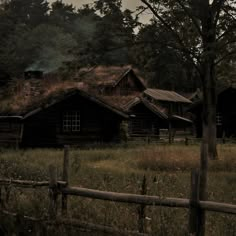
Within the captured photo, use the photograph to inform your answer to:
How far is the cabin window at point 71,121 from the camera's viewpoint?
3372 cm

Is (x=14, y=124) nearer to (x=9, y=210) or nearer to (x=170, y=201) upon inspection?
(x=9, y=210)

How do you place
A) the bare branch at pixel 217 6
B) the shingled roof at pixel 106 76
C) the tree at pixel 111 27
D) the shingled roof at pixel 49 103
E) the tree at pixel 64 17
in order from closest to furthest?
the bare branch at pixel 217 6 → the tree at pixel 111 27 → the shingled roof at pixel 49 103 → the shingled roof at pixel 106 76 → the tree at pixel 64 17

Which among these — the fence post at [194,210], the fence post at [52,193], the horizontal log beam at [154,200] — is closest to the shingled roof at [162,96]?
the fence post at [52,193]

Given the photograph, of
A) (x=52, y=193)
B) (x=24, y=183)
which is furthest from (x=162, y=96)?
(x=52, y=193)

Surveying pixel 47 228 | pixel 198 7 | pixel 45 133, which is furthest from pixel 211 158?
pixel 47 228

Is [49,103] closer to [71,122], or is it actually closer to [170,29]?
[71,122]

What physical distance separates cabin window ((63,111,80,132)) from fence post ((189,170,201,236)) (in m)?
27.2

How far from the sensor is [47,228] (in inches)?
328

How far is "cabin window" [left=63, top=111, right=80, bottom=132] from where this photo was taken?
1328 inches

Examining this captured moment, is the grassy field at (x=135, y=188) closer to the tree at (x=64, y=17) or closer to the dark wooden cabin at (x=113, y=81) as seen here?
the dark wooden cabin at (x=113, y=81)

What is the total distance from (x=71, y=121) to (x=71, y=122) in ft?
0.25

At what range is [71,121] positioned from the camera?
112 ft

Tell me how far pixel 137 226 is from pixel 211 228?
1294 mm

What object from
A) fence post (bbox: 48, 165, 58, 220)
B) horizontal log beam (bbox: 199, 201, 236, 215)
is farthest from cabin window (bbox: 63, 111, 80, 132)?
horizontal log beam (bbox: 199, 201, 236, 215)
